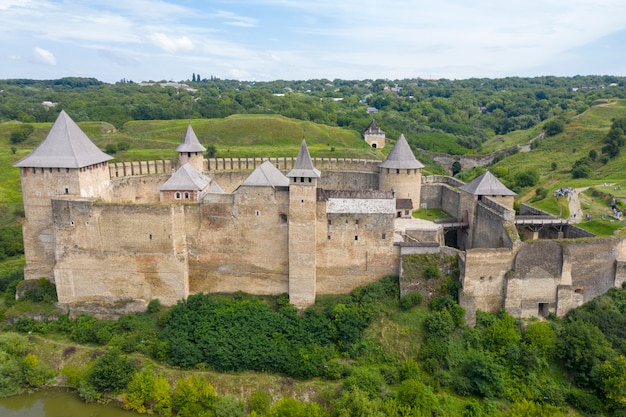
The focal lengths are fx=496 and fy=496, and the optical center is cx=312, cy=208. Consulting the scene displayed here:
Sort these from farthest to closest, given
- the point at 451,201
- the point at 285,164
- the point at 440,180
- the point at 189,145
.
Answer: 1. the point at 285,164
2. the point at 440,180
3. the point at 451,201
4. the point at 189,145

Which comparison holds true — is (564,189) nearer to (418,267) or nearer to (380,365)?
(418,267)

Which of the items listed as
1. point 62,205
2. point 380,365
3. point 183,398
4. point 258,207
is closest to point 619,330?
point 380,365

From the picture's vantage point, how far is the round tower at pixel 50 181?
67.1 ft

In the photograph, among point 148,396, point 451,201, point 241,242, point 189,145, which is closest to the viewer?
point 148,396

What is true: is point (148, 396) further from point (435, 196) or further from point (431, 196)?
point (435, 196)

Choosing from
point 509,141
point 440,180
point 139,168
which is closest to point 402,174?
point 440,180

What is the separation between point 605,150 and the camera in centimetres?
4044

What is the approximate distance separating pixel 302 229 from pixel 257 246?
2235 millimetres

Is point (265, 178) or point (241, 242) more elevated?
point (265, 178)

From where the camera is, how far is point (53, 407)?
698 inches

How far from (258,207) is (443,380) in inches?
382

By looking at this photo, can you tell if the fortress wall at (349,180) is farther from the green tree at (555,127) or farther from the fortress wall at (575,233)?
the green tree at (555,127)

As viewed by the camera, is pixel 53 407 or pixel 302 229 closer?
pixel 53 407

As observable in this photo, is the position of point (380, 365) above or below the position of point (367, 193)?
below
